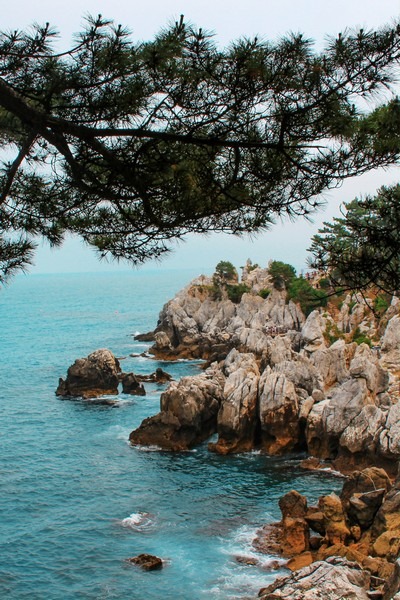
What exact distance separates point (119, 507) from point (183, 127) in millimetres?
27502

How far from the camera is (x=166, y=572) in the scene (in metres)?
26.9

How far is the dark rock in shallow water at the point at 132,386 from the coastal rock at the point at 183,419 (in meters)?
13.7

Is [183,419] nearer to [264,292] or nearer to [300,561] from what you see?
[300,561]

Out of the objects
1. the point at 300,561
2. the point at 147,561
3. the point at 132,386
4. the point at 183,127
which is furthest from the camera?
the point at 132,386

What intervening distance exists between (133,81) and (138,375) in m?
56.0

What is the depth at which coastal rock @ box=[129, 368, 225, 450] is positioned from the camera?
42562 millimetres

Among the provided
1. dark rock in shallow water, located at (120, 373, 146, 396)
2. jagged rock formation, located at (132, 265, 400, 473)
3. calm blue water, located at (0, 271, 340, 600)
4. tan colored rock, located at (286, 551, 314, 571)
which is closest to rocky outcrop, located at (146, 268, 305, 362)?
jagged rock formation, located at (132, 265, 400, 473)

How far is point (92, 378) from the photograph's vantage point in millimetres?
59688

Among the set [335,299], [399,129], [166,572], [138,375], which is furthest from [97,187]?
[335,299]

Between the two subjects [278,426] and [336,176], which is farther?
[278,426]

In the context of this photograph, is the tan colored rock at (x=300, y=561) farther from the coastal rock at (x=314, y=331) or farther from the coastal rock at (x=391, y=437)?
the coastal rock at (x=314, y=331)

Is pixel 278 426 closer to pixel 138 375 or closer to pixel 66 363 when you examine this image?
pixel 138 375

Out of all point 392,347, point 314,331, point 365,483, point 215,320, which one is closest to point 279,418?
point 365,483

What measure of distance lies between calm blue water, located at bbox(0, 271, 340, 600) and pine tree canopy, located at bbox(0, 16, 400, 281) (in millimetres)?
18125
